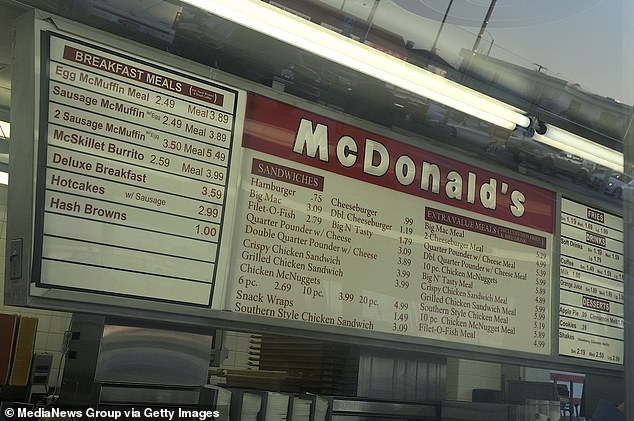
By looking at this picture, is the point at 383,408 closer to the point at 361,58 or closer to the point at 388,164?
the point at 388,164

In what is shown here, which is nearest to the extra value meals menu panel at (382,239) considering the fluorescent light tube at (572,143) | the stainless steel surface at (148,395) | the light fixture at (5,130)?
the fluorescent light tube at (572,143)

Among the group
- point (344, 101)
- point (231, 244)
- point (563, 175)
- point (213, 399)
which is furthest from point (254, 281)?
point (563, 175)

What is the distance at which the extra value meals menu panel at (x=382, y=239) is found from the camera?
4.25ft

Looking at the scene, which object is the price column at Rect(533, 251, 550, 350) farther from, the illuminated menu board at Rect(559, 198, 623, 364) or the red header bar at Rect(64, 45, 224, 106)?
the red header bar at Rect(64, 45, 224, 106)

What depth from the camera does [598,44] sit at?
53.0 inches

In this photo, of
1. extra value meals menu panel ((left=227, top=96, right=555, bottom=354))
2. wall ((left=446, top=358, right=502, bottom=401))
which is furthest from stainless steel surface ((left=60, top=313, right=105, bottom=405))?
wall ((left=446, top=358, right=502, bottom=401))

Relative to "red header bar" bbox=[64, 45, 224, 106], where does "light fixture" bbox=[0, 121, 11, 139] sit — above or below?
below

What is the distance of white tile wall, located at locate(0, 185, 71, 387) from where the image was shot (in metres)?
0.97

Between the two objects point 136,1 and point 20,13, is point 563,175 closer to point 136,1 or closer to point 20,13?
point 136,1

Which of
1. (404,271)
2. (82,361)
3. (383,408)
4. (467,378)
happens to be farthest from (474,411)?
(82,361)

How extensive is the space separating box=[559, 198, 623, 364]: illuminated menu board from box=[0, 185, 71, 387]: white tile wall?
3.38 feet

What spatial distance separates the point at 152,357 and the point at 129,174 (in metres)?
0.31

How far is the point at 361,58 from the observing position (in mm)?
1254

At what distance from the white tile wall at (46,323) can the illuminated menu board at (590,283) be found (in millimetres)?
1029
